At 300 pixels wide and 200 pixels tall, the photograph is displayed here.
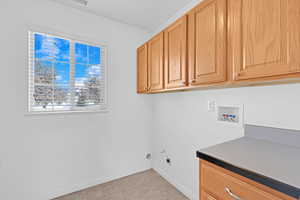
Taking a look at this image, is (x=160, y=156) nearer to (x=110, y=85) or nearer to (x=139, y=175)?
(x=139, y=175)

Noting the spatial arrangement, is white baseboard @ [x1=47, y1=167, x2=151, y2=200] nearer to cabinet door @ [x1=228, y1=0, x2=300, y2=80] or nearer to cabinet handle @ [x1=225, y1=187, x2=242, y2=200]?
cabinet handle @ [x1=225, y1=187, x2=242, y2=200]

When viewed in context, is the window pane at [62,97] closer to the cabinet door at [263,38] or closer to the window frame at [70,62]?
the window frame at [70,62]

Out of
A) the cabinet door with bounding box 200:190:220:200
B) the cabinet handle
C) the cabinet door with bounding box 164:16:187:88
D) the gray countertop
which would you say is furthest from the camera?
the cabinet door with bounding box 164:16:187:88

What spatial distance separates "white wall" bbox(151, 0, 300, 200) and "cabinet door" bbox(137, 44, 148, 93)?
15.3 inches

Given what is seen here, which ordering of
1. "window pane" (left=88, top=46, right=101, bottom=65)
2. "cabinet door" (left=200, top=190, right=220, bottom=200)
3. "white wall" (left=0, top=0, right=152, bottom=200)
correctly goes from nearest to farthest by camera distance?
"cabinet door" (left=200, top=190, right=220, bottom=200) < "white wall" (left=0, top=0, right=152, bottom=200) < "window pane" (left=88, top=46, right=101, bottom=65)

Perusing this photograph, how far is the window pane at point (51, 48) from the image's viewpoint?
5.88 feet

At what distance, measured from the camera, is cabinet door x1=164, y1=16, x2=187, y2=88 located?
1487 millimetres

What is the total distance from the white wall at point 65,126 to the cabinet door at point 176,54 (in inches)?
35.8

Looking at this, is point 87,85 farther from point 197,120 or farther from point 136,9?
point 197,120

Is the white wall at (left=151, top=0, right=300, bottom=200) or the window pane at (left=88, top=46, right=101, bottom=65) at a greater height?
the window pane at (left=88, top=46, right=101, bottom=65)

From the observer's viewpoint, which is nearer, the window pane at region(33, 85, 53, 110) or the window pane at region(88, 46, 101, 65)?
the window pane at region(33, 85, 53, 110)

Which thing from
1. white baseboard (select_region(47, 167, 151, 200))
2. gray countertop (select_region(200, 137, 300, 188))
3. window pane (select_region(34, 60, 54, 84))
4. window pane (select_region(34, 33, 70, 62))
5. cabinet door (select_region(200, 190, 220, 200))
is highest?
window pane (select_region(34, 33, 70, 62))

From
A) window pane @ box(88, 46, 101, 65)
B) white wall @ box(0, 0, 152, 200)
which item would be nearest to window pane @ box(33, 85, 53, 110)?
white wall @ box(0, 0, 152, 200)

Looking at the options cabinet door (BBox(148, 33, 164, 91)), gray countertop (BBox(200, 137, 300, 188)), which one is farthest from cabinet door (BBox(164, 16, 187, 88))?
gray countertop (BBox(200, 137, 300, 188))
